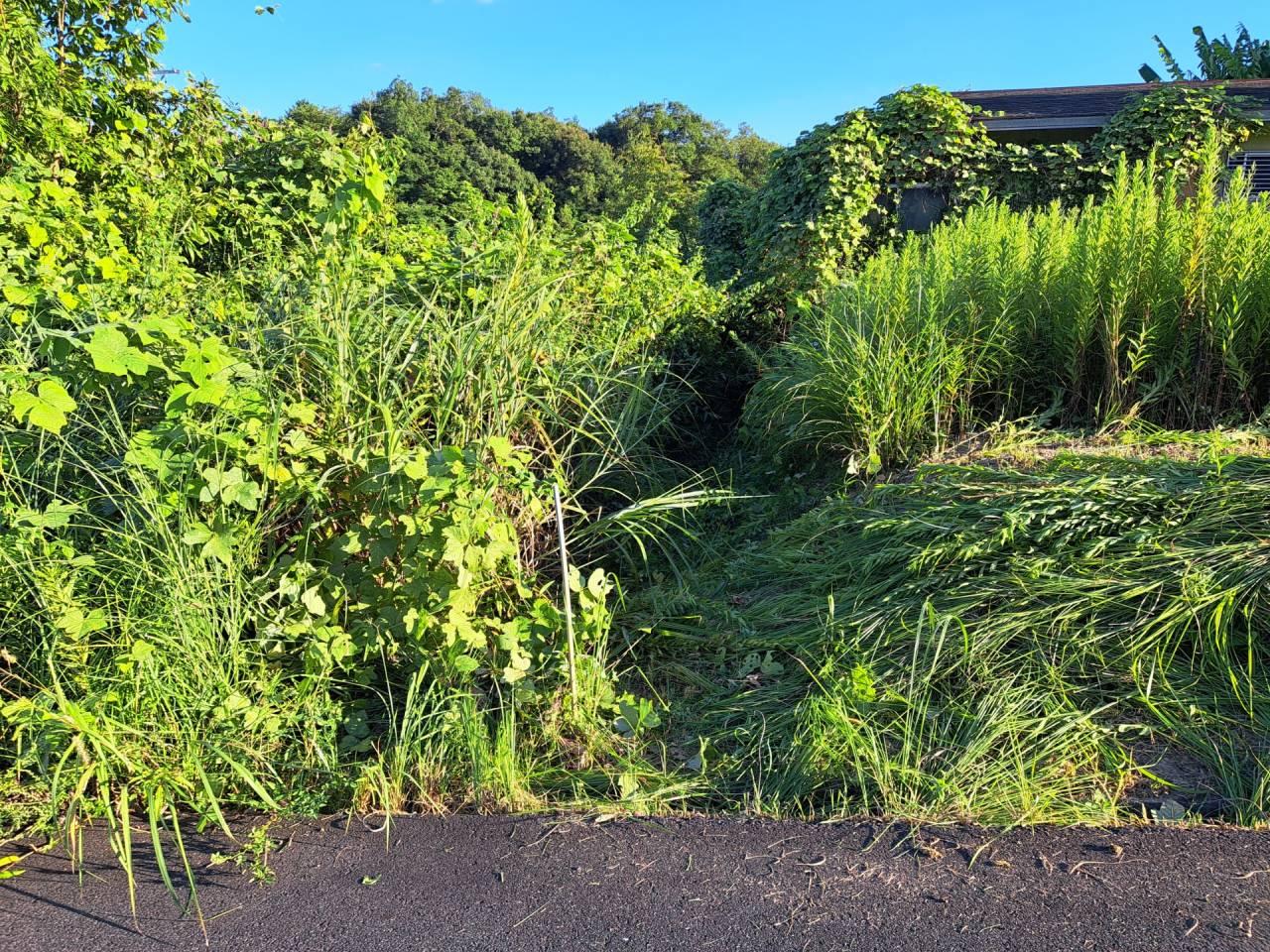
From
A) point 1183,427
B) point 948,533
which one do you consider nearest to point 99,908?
point 948,533

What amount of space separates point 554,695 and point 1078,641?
1925 millimetres

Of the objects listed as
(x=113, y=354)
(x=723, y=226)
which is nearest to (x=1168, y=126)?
(x=723, y=226)

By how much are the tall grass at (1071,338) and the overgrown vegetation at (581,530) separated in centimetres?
3

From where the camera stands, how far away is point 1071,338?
189 inches

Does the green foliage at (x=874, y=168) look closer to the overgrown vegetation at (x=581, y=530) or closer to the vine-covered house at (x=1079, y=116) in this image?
the vine-covered house at (x=1079, y=116)

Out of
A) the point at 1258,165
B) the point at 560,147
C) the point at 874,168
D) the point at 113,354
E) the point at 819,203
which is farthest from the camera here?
the point at 560,147

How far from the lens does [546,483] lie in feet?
11.2

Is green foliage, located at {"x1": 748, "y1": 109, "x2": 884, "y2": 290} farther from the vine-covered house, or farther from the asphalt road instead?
the asphalt road

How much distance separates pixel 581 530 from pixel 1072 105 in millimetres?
13565

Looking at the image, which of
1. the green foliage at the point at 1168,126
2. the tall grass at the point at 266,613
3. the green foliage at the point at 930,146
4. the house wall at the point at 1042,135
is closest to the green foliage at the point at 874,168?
the green foliage at the point at 930,146

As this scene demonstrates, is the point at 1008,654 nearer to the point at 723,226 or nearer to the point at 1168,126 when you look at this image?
the point at 1168,126

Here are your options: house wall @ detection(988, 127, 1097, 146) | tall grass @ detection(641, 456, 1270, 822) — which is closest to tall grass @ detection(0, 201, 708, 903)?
tall grass @ detection(641, 456, 1270, 822)

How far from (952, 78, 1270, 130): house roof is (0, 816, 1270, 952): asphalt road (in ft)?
40.7

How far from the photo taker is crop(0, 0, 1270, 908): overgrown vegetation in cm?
281
